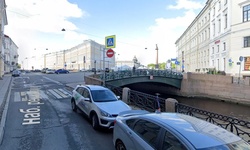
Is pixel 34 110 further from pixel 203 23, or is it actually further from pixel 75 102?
pixel 203 23

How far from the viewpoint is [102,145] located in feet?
19.4

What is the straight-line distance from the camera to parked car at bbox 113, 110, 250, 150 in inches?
115

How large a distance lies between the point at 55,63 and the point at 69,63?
510 inches

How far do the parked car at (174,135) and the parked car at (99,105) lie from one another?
242cm

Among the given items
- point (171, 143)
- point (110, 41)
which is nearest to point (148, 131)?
point (171, 143)

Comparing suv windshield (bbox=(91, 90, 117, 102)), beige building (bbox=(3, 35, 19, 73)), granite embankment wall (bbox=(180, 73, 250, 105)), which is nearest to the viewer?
suv windshield (bbox=(91, 90, 117, 102))

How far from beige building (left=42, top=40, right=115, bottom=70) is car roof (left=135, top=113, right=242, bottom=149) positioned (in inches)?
2673

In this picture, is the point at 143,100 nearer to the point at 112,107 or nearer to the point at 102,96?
the point at 102,96

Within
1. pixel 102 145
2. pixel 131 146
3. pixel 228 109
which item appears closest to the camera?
pixel 131 146

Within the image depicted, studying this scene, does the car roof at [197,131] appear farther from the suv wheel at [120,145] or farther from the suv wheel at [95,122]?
the suv wheel at [95,122]

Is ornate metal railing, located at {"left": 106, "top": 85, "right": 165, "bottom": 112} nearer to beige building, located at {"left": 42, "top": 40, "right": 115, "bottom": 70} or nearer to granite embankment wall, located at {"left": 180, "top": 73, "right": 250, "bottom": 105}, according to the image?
granite embankment wall, located at {"left": 180, "top": 73, "right": 250, "bottom": 105}

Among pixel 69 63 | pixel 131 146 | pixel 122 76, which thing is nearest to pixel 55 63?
pixel 69 63

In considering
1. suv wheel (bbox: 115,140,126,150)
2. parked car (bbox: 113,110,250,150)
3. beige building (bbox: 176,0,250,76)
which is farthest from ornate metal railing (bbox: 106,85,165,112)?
beige building (bbox: 176,0,250,76)

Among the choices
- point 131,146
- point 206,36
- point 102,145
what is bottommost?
point 102,145
